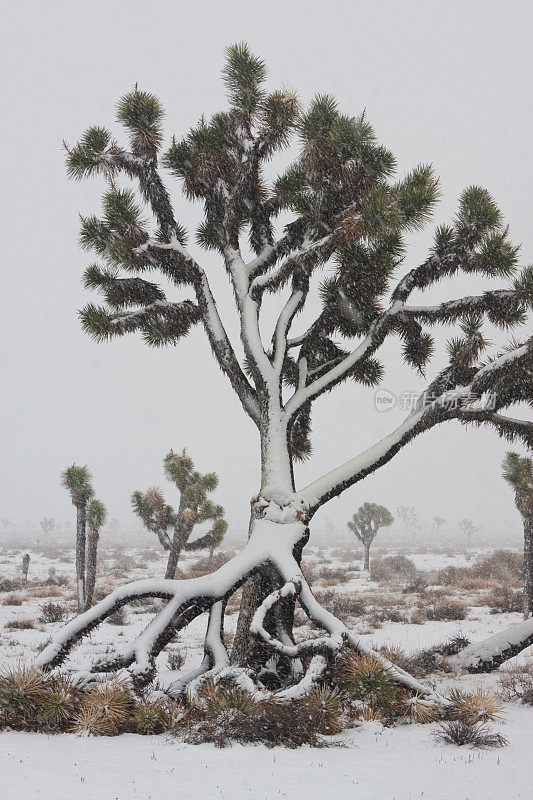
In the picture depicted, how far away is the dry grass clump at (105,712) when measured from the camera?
4.38 m

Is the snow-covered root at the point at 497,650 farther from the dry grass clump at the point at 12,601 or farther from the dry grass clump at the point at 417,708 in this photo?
the dry grass clump at the point at 12,601

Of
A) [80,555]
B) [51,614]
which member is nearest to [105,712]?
[51,614]

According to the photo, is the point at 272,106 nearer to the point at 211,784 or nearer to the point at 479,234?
the point at 479,234

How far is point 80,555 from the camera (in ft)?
53.1

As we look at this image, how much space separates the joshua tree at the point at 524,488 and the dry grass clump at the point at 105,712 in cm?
1172

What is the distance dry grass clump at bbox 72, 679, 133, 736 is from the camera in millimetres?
4379

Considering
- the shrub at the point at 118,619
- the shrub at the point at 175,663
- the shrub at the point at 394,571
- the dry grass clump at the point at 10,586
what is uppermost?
the shrub at the point at 175,663

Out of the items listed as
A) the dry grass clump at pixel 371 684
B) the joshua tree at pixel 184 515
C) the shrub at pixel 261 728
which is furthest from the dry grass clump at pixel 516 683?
the joshua tree at pixel 184 515

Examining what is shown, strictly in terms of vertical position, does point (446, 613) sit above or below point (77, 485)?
below

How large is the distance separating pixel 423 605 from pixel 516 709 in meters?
11.0

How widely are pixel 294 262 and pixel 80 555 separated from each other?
503 inches

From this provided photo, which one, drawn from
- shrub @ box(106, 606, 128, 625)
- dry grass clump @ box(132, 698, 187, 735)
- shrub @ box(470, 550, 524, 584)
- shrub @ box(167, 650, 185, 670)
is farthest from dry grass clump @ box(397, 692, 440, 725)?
shrub @ box(470, 550, 524, 584)

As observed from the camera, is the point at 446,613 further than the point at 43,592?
No

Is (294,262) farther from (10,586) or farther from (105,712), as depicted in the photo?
(10,586)
